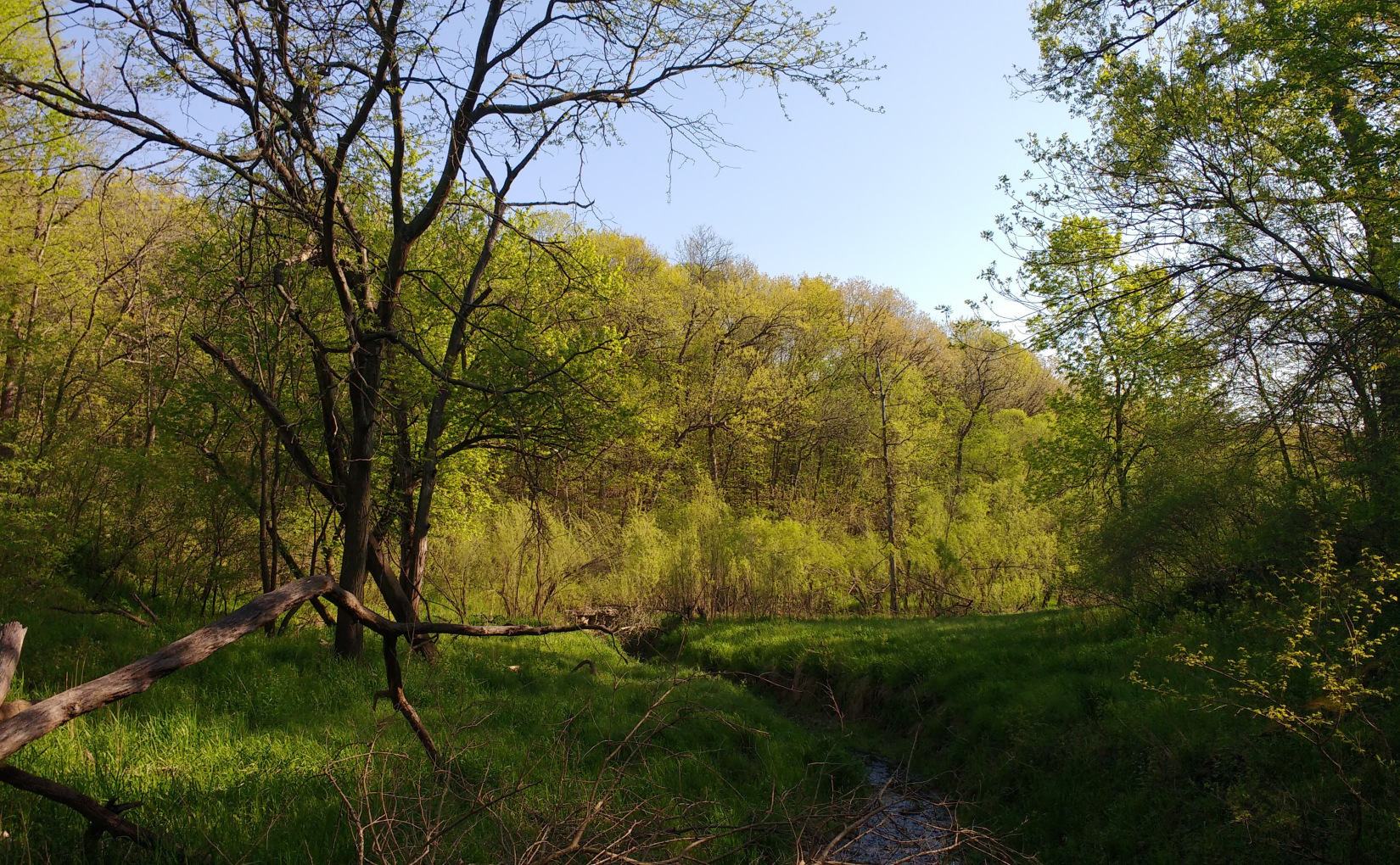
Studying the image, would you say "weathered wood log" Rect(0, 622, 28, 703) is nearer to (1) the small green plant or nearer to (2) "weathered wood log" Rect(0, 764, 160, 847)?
(2) "weathered wood log" Rect(0, 764, 160, 847)

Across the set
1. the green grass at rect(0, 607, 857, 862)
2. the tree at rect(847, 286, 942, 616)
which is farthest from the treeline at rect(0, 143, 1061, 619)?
the green grass at rect(0, 607, 857, 862)

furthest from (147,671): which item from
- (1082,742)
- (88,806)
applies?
(1082,742)

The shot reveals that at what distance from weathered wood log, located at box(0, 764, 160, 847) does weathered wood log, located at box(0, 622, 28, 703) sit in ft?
1.10

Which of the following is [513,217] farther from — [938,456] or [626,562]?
[938,456]

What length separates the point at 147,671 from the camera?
2805mm

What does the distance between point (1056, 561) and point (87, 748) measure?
762 inches

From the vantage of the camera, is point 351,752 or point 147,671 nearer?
point 147,671

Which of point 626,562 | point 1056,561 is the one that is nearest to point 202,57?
point 626,562

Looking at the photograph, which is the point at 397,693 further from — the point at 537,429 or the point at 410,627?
the point at 537,429

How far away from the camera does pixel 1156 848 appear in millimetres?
6430

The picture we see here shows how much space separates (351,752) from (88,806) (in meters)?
2.42

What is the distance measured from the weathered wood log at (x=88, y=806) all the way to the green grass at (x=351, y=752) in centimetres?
19

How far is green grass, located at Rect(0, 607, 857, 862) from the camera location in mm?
4047

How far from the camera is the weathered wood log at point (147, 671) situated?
8.11 ft
